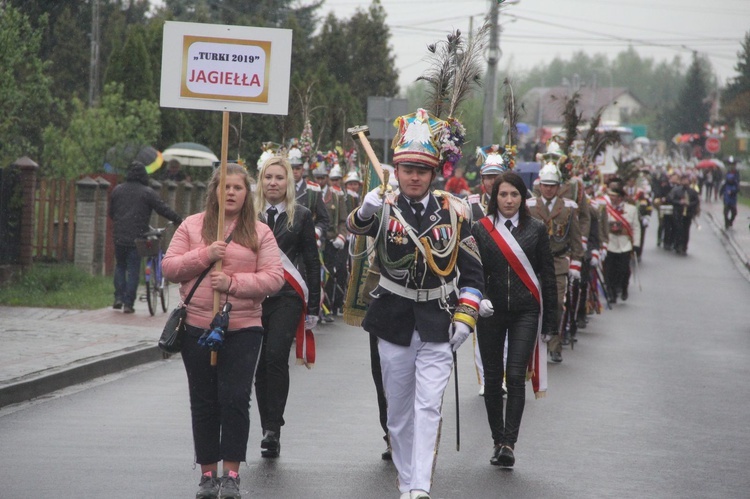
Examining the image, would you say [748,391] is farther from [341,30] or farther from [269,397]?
[341,30]

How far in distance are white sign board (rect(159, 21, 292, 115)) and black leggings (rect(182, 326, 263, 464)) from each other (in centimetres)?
137

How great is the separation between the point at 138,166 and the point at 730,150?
84035mm

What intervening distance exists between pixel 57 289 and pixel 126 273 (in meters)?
2.35

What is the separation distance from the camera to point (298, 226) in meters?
8.42

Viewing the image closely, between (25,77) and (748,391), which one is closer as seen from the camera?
(748,391)

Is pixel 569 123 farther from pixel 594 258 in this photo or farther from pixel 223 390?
pixel 223 390

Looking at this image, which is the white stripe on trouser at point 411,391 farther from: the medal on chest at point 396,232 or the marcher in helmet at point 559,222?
the marcher in helmet at point 559,222

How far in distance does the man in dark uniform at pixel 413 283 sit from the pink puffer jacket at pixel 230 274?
Answer: 0.52 m

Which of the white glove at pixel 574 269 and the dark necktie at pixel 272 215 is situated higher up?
the dark necktie at pixel 272 215

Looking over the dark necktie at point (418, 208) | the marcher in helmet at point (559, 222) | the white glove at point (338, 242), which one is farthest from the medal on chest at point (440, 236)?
the white glove at point (338, 242)

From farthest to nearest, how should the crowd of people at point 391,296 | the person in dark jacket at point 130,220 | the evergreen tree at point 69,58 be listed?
1. the evergreen tree at point 69,58
2. the person in dark jacket at point 130,220
3. the crowd of people at point 391,296

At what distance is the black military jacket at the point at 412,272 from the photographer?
22.2 ft

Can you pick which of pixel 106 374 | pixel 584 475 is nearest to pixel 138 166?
pixel 106 374

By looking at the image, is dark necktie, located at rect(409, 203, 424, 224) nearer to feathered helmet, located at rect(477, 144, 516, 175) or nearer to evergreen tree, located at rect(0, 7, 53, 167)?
feathered helmet, located at rect(477, 144, 516, 175)
